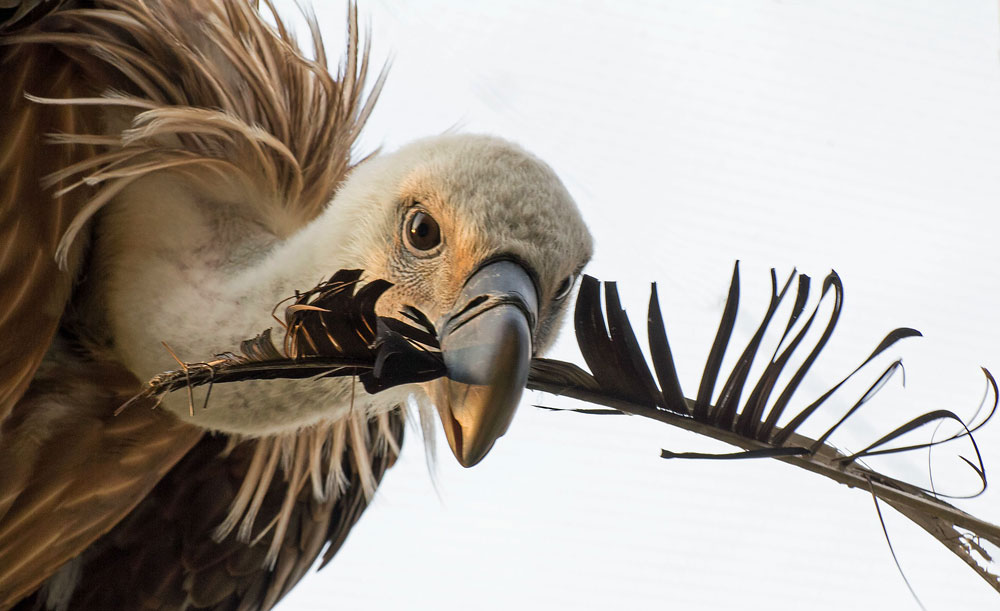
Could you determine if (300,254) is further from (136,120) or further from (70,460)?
(70,460)

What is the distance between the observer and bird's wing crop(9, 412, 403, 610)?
1.05 m

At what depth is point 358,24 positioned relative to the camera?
98 cm

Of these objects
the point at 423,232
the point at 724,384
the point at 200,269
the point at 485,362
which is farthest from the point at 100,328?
the point at 724,384

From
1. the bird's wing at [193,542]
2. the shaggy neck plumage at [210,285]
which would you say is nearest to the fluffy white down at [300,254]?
the shaggy neck plumage at [210,285]

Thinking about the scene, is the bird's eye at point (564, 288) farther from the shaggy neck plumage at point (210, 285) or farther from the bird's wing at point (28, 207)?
the bird's wing at point (28, 207)

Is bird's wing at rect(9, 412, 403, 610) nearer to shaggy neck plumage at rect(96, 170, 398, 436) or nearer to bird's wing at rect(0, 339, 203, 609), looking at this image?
bird's wing at rect(0, 339, 203, 609)

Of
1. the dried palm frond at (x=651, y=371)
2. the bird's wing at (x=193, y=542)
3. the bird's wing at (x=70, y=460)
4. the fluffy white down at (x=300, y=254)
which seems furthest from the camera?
the bird's wing at (x=193, y=542)

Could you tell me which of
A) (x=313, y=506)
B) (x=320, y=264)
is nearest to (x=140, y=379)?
(x=320, y=264)

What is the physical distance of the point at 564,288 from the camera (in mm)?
813

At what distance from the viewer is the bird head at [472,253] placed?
2.03 feet

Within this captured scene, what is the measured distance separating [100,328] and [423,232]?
34 cm

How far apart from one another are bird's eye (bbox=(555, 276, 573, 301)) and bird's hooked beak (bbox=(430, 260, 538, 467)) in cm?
12

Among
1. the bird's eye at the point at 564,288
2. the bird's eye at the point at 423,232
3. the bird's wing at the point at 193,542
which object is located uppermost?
the bird's eye at the point at 423,232

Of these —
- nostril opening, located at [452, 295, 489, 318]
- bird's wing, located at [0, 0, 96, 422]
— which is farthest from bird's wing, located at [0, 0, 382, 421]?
nostril opening, located at [452, 295, 489, 318]
